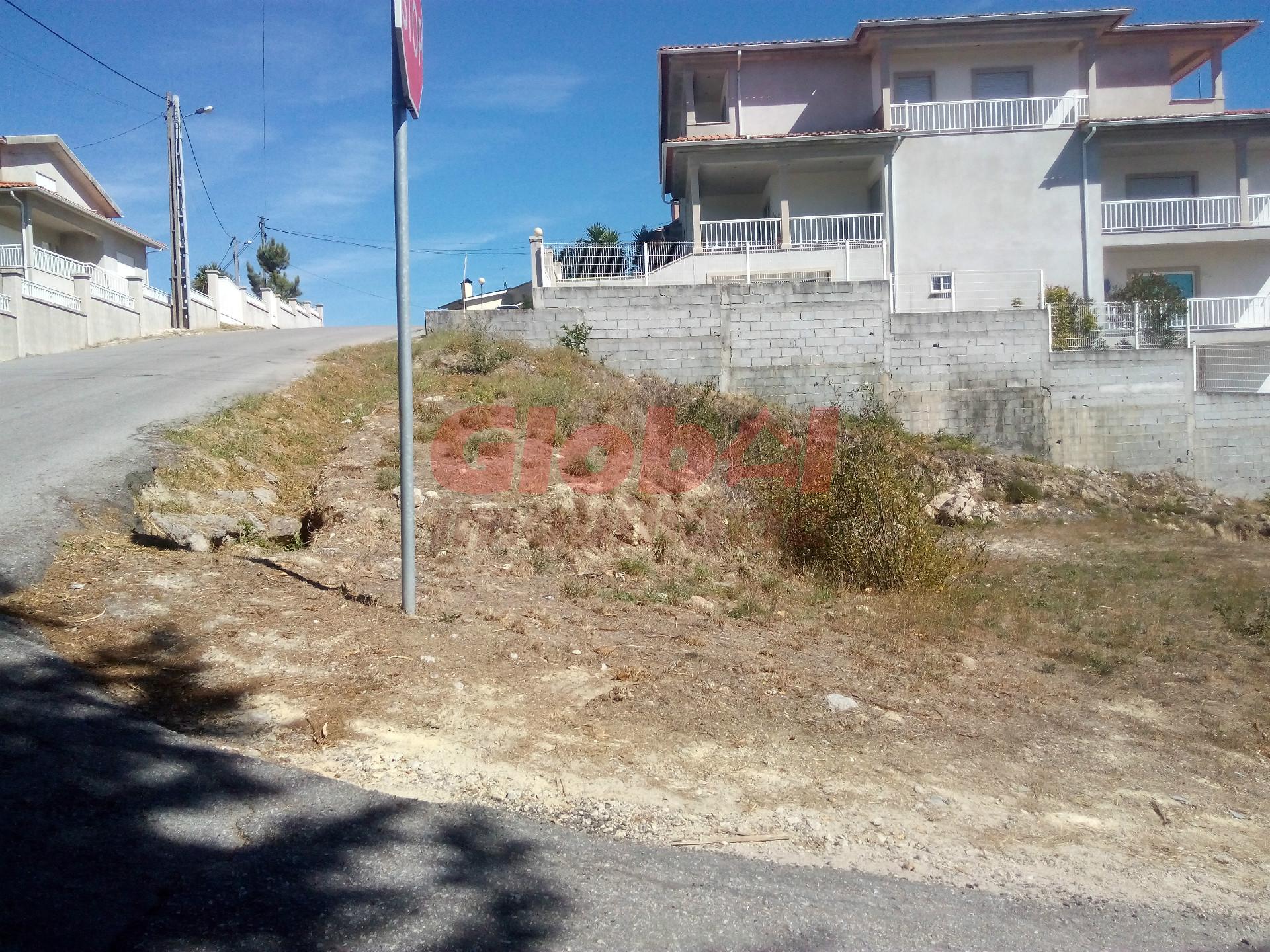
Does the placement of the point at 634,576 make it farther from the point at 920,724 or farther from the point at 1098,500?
the point at 1098,500

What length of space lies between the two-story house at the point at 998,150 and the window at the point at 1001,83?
4 centimetres

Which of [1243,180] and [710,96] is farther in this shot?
[710,96]

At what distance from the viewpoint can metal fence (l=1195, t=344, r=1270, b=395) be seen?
56.1ft

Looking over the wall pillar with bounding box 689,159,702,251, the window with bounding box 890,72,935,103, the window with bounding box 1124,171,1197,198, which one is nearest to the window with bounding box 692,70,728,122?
the wall pillar with bounding box 689,159,702,251

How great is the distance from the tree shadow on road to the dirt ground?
1.15 feet

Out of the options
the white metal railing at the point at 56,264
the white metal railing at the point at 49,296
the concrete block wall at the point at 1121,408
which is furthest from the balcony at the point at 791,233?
the white metal railing at the point at 56,264

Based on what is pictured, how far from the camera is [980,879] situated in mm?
3518

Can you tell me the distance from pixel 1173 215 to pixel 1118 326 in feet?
20.4

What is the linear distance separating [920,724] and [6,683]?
4.31 m

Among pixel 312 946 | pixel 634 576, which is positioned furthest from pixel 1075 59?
pixel 312 946

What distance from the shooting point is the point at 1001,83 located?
22.7 m

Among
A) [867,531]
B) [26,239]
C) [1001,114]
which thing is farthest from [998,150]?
[26,239]

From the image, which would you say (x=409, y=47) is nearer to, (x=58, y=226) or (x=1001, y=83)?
(x=1001, y=83)

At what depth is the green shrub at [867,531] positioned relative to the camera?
332 inches
